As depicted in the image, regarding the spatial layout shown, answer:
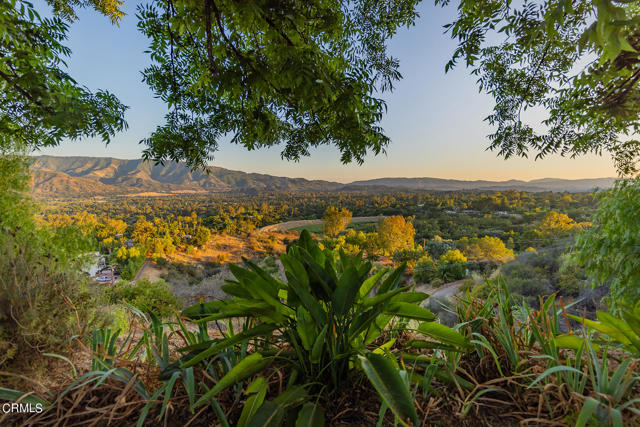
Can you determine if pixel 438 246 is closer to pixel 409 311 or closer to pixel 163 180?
pixel 409 311

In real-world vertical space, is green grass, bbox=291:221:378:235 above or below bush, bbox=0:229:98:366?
below

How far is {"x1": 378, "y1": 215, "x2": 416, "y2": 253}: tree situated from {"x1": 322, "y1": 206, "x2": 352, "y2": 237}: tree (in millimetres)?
619

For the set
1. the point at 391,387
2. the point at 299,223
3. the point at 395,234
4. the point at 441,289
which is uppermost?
the point at 391,387

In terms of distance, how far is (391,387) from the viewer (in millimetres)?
479

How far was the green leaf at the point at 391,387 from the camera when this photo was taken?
0.44 metres

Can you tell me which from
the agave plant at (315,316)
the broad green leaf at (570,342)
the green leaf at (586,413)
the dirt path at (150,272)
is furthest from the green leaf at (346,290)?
the dirt path at (150,272)

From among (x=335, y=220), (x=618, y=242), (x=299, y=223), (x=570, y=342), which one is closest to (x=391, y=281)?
(x=570, y=342)

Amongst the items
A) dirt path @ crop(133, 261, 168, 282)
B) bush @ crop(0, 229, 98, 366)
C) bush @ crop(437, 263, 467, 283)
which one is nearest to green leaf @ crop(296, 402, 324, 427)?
bush @ crop(0, 229, 98, 366)

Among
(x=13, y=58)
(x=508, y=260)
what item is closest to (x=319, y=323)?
(x=13, y=58)

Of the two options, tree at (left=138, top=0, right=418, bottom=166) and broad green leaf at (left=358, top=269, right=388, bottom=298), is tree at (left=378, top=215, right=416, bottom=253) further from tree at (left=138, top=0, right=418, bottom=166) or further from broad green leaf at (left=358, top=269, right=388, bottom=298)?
broad green leaf at (left=358, top=269, right=388, bottom=298)

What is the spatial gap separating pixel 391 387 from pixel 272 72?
151 centimetres

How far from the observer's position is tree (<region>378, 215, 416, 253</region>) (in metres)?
4.10

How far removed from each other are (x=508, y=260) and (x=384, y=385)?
495 cm

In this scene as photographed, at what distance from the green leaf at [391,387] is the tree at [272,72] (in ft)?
2.98
